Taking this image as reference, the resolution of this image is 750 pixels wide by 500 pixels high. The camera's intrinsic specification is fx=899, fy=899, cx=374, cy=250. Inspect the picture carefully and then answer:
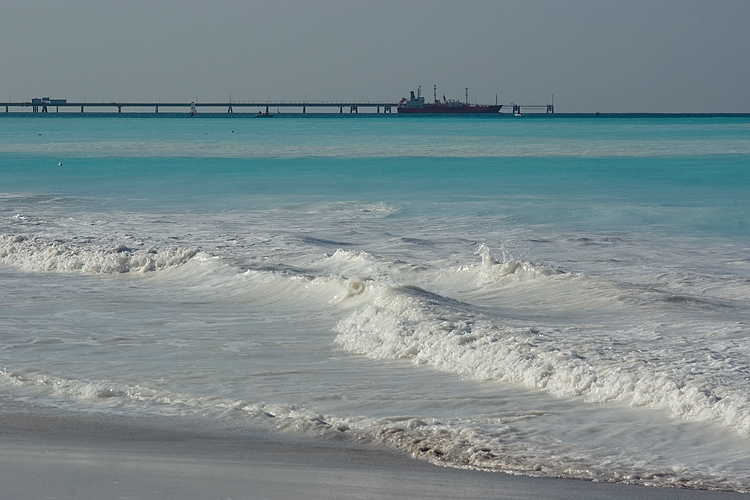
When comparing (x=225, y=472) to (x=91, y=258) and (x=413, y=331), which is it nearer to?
(x=413, y=331)

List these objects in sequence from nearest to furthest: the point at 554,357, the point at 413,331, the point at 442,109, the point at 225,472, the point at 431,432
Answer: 1. the point at 225,472
2. the point at 431,432
3. the point at 554,357
4. the point at 413,331
5. the point at 442,109

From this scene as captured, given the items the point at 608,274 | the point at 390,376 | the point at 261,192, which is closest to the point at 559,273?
the point at 608,274

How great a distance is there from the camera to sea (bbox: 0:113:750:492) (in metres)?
5.96

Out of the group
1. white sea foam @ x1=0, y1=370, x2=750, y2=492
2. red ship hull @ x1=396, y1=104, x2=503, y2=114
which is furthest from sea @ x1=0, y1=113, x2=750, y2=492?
red ship hull @ x1=396, y1=104, x2=503, y2=114

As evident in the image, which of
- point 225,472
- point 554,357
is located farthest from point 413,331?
point 225,472

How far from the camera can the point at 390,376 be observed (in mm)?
7500

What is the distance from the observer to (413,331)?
8.77 meters

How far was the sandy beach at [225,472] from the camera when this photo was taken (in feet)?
15.8

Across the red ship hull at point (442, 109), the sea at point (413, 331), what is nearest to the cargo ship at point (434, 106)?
the red ship hull at point (442, 109)

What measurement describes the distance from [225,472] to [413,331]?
3858mm

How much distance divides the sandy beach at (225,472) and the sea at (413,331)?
7.9 inches

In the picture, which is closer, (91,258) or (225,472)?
(225,472)

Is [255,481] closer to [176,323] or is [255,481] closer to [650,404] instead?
[650,404]

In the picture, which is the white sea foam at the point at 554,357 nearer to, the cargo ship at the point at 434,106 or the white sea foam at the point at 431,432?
the white sea foam at the point at 431,432
